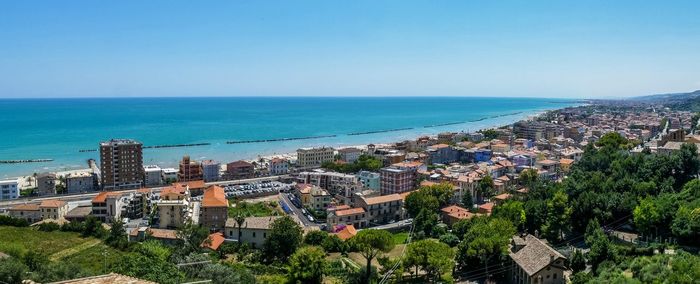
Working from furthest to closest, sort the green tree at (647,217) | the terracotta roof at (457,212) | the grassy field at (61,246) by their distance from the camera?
1. the terracotta roof at (457,212)
2. the green tree at (647,217)
3. the grassy field at (61,246)

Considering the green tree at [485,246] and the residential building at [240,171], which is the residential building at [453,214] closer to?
the green tree at [485,246]

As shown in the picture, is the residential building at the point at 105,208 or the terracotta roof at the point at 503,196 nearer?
the residential building at the point at 105,208

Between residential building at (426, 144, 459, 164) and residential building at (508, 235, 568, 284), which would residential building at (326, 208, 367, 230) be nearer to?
residential building at (508, 235, 568, 284)

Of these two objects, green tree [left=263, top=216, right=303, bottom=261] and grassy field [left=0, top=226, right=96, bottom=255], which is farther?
grassy field [left=0, top=226, right=96, bottom=255]

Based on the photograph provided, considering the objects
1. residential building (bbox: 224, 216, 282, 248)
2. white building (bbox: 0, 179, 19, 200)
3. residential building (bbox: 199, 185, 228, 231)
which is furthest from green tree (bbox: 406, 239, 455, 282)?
white building (bbox: 0, 179, 19, 200)

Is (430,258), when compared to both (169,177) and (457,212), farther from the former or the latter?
(169,177)

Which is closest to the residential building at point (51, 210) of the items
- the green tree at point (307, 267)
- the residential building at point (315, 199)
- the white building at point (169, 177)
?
the white building at point (169, 177)
